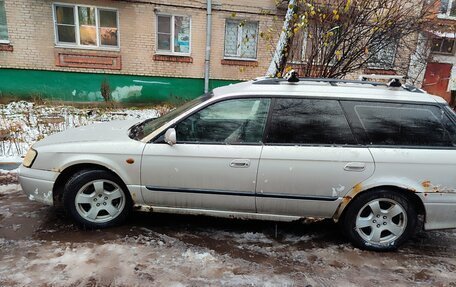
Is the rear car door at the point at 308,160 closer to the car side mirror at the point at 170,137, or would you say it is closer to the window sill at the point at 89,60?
the car side mirror at the point at 170,137

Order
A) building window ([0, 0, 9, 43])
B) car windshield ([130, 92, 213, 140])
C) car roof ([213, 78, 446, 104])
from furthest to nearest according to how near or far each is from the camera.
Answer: building window ([0, 0, 9, 43])
car windshield ([130, 92, 213, 140])
car roof ([213, 78, 446, 104])

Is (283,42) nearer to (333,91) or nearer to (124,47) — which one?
(333,91)

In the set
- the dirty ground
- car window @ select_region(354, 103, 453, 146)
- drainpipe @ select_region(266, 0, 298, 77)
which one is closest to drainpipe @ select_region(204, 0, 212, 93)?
drainpipe @ select_region(266, 0, 298, 77)

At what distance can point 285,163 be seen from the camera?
125 inches

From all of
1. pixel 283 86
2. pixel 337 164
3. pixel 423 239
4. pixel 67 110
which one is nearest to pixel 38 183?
pixel 283 86

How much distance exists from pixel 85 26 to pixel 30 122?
4610mm

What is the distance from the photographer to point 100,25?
1077 centimetres

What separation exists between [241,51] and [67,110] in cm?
599

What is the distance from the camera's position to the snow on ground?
579 centimetres

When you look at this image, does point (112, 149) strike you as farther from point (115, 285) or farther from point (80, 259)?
point (115, 285)

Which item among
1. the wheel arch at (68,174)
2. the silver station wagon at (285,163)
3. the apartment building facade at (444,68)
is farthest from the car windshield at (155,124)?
the apartment building facade at (444,68)

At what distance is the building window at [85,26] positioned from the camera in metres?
10.5

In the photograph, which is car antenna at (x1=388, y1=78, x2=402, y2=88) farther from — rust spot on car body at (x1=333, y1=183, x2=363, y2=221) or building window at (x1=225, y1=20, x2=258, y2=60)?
building window at (x1=225, y1=20, x2=258, y2=60)

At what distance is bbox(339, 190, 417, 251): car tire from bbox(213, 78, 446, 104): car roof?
0.93 metres
